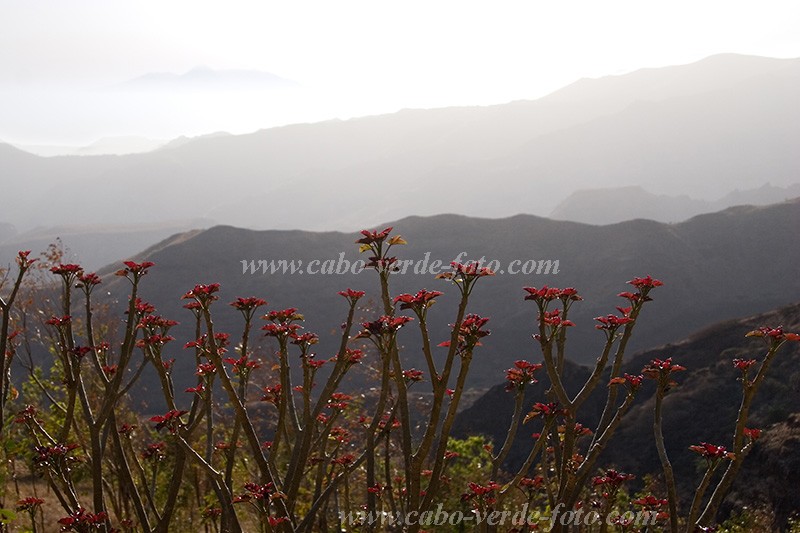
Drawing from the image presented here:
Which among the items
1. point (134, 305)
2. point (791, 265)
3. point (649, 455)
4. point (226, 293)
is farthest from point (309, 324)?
point (134, 305)

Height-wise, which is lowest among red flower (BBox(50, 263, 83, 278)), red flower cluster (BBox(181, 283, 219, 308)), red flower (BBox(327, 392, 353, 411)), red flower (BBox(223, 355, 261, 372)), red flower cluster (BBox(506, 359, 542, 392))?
red flower (BBox(327, 392, 353, 411))

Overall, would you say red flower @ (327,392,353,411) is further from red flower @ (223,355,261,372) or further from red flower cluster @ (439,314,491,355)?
red flower cluster @ (439,314,491,355)

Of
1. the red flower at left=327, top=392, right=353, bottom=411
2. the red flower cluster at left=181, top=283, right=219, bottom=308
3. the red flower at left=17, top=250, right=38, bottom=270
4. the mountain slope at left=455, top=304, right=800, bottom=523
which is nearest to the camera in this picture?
the red flower cluster at left=181, top=283, right=219, bottom=308

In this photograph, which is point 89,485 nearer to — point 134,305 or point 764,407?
point 134,305

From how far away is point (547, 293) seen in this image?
4129mm

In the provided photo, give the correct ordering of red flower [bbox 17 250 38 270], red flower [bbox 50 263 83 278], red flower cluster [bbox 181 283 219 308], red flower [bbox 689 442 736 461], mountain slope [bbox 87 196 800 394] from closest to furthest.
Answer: red flower [bbox 689 442 736 461], red flower cluster [bbox 181 283 219 308], red flower [bbox 50 263 83 278], red flower [bbox 17 250 38 270], mountain slope [bbox 87 196 800 394]

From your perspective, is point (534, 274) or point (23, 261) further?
point (534, 274)

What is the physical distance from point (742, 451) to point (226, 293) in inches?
2792

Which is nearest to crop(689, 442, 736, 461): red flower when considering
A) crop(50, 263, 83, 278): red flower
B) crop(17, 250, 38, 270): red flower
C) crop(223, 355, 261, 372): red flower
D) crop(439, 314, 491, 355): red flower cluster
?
crop(439, 314, 491, 355): red flower cluster

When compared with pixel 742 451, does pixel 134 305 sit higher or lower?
higher

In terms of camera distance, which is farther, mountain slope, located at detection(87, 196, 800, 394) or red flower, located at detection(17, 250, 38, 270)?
mountain slope, located at detection(87, 196, 800, 394)

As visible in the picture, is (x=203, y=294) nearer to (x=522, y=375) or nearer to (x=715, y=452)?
(x=522, y=375)

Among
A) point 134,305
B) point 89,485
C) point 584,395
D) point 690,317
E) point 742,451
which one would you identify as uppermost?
point 134,305

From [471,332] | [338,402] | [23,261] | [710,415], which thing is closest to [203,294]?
[338,402]
